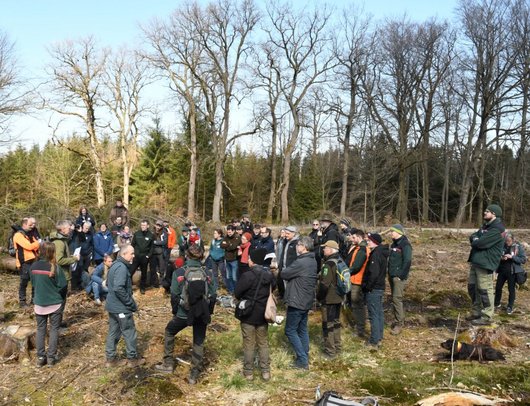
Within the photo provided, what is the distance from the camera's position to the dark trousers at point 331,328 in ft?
21.6

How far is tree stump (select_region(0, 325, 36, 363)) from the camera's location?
6.47 m

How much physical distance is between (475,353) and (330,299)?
2.40 m

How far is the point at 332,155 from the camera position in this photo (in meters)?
44.6

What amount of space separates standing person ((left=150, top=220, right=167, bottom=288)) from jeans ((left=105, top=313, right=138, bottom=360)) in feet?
14.1

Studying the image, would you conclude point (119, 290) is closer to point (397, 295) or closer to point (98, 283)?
point (98, 283)

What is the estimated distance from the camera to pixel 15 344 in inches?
258

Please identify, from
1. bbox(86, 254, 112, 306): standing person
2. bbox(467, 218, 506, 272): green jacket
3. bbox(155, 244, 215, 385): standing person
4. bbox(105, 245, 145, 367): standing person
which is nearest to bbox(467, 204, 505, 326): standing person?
bbox(467, 218, 506, 272): green jacket

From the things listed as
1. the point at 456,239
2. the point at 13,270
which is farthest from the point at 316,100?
the point at 13,270

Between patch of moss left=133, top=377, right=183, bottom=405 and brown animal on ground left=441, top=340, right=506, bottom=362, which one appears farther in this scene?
brown animal on ground left=441, top=340, right=506, bottom=362

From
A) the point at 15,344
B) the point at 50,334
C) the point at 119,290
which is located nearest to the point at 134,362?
the point at 119,290

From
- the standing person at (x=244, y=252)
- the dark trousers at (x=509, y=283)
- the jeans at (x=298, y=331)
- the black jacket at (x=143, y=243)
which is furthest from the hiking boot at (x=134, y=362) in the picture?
the dark trousers at (x=509, y=283)

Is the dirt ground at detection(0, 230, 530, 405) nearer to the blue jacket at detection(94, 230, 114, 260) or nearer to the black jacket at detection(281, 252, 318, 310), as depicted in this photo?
the black jacket at detection(281, 252, 318, 310)

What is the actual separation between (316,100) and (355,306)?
28.6 m

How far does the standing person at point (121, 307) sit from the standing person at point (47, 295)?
29.9 inches
